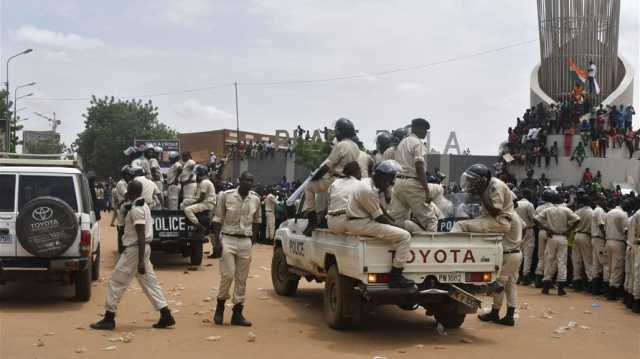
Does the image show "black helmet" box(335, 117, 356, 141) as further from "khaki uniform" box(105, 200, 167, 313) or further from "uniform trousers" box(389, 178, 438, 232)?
"khaki uniform" box(105, 200, 167, 313)

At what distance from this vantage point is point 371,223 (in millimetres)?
8430

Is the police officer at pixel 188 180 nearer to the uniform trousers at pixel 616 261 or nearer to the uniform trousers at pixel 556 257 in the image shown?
the uniform trousers at pixel 556 257

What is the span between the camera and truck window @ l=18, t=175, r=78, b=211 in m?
10.7

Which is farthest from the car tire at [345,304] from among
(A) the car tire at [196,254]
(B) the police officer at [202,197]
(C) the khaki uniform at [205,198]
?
(A) the car tire at [196,254]

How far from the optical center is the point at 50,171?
11.1m

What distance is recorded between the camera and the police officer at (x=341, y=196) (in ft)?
29.7

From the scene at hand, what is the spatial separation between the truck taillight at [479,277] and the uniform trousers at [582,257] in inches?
216

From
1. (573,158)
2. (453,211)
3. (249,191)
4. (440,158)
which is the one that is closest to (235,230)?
(249,191)

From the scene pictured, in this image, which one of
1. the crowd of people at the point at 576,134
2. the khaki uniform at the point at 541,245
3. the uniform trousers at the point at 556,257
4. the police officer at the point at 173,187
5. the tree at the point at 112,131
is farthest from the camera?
the tree at the point at 112,131

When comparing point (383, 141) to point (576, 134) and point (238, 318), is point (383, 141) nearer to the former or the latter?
point (238, 318)

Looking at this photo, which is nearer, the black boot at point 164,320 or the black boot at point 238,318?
the black boot at point 164,320

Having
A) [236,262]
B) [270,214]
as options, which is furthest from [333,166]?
[270,214]

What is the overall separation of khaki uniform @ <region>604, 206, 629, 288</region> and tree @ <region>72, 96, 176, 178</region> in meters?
54.2

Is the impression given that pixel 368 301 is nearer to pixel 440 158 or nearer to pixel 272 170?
pixel 440 158
